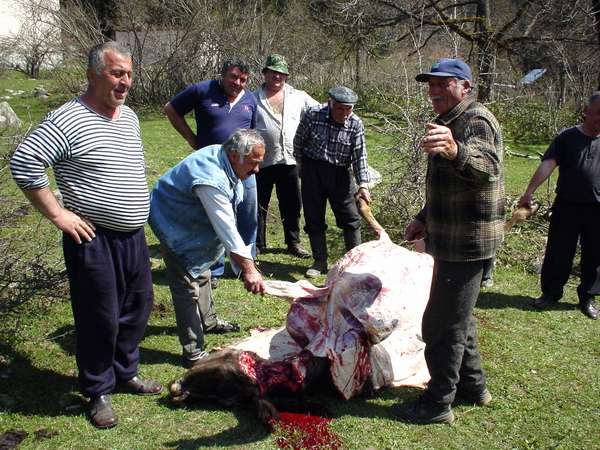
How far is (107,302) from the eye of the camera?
11.6ft

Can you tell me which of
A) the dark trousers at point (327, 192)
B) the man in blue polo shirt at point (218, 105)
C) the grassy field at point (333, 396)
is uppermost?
the man in blue polo shirt at point (218, 105)

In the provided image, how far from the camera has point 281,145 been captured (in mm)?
6477

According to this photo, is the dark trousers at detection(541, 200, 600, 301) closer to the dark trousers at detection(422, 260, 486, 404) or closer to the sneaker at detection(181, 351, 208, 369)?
the dark trousers at detection(422, 260, 486, 404)

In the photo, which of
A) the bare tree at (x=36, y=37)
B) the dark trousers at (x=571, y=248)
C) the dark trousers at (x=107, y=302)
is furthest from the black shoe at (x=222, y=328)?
the bare tree at (x=36, y=37)

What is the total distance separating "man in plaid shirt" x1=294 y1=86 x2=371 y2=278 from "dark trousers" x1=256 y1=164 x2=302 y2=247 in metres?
0.44

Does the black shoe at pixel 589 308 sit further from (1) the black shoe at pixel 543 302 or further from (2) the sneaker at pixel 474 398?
(2) the sneaker at pixel 474 398

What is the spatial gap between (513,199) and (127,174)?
660 centimetres

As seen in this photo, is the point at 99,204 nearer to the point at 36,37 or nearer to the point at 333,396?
the point at 333,396

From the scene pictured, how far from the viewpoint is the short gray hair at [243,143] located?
3.74 meters

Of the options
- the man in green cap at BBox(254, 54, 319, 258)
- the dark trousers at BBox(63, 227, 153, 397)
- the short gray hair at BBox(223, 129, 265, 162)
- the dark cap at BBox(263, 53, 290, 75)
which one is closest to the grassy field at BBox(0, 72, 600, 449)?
the dark trousers at BBox(63, 227, 153, 397)

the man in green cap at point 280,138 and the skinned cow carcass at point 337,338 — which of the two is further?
the man in green cap at point 280,138

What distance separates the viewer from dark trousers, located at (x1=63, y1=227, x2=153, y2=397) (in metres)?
3.44

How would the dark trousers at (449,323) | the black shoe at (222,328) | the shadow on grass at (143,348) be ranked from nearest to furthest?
the dark trousers at (449,323)
the shadow on grass at (143,348)
the black shoe at (222,328)

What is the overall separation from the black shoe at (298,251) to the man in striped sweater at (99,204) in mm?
3149
